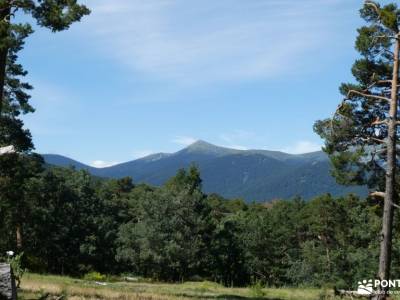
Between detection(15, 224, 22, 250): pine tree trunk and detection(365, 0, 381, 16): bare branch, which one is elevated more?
detection(365, 0, 381, 16): bare branch

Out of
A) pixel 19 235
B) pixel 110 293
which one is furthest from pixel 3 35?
pixel 19 235

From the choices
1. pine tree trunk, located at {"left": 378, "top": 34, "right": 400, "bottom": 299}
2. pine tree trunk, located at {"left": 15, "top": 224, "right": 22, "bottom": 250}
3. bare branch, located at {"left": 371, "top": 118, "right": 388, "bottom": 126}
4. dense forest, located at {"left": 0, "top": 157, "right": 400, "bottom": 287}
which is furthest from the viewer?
dense forest, located at {"left": 0, "top": 157, "right": 400, "bottom": 287}

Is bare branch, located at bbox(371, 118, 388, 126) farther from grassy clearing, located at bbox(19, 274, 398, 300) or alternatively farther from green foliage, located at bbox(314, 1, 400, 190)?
grassy clearing, located at bbox(19, 274, 398, 300)

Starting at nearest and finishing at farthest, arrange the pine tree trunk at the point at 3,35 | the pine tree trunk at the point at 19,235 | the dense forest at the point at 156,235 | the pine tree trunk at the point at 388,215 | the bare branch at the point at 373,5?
the pine tree trunk at the point at 3,35 < the pine tree trunk at the point at 388,215 < the bare branch at the point at 373,5 < the pine tree trunk at the point at 19,235 < the dense forest at the point at 156,235

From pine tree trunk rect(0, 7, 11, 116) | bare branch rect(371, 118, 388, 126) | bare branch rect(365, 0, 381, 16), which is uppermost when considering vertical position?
bare branch rect(365, 0, 381, 16)

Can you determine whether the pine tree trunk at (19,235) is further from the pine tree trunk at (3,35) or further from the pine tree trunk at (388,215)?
the pine tree trunk at (388,215)

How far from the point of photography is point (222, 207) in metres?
119

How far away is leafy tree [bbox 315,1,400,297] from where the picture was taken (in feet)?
67.2

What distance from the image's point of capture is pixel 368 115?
71.9 feet

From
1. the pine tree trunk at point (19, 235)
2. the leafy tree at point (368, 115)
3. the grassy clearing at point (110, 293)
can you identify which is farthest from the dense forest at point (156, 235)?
the leafy tree at point (368, 115)

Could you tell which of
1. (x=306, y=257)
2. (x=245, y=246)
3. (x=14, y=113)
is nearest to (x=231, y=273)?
(x=245, y=246)

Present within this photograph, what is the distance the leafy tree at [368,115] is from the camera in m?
20.5

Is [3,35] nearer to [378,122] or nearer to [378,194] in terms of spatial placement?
[378,122]

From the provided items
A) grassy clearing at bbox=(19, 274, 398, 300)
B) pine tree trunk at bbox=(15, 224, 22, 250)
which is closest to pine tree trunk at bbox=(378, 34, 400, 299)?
grassy clearing at bbox=(19, 274, 398, 300)
